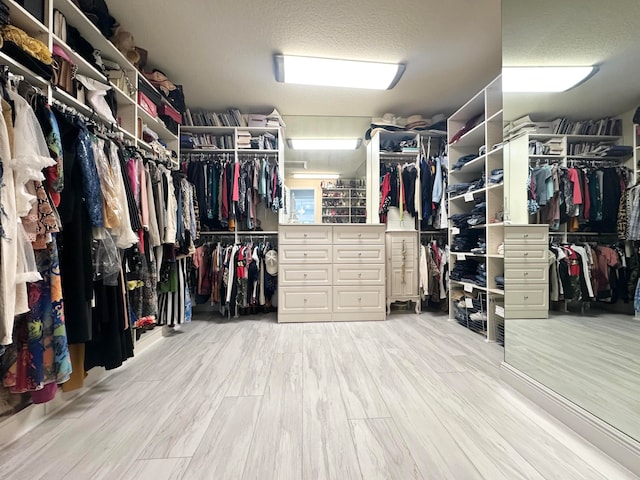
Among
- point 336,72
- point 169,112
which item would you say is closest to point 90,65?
point 169,112

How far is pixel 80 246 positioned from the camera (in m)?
1.18

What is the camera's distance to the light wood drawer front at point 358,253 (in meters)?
2.79

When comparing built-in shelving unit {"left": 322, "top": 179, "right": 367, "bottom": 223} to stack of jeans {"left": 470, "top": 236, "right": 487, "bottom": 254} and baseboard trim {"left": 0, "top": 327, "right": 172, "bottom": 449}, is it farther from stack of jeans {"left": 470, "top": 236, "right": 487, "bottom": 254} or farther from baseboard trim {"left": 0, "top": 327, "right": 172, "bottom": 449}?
baseboard trim {"left": 0, "top": 327, "right": 172, "bottom": 449}

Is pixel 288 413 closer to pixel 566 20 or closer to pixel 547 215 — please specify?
pixel 547 215

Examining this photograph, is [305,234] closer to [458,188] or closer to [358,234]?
[358,234]

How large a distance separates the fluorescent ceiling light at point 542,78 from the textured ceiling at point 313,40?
1.80ft

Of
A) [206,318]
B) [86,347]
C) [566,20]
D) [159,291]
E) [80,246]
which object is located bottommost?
[206,318]

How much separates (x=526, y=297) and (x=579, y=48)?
5.08 feet

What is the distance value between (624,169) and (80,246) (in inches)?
114

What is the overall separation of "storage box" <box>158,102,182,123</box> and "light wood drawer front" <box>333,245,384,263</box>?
2173mm

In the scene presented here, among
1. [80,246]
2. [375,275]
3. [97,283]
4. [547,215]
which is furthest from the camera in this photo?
[375,275]

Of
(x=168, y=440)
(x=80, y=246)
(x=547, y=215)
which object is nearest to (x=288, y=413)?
(x=168, y=440)

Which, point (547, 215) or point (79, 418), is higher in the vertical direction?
point (547, 215)

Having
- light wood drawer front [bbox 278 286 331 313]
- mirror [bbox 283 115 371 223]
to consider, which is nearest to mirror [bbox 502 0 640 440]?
light wood drawer front [bbox 278 286 331 313]
